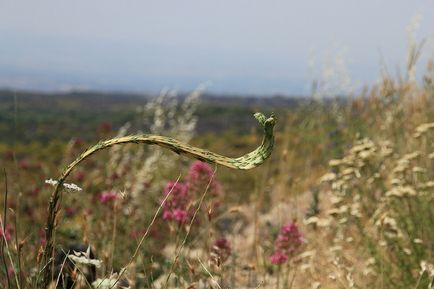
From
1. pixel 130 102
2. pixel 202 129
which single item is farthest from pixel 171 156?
pixel 130 102

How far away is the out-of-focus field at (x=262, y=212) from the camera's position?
2.43 metres

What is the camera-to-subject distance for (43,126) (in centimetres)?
6506

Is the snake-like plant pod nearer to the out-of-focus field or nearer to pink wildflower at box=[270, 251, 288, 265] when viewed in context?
the out-of-focus field

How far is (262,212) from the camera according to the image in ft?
23.6

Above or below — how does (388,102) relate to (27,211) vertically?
above

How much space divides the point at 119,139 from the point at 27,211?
168 inches

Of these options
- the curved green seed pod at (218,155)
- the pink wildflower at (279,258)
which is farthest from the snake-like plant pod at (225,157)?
the pink wildflower at (279,258)

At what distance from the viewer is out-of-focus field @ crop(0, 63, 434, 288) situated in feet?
7.98

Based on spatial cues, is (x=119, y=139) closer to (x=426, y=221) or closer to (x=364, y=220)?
(x=426, y=221)

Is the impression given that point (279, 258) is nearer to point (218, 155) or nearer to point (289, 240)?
point (289, 240)

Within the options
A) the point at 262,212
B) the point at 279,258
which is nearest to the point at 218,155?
the point at 279,258

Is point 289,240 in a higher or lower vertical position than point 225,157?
lower

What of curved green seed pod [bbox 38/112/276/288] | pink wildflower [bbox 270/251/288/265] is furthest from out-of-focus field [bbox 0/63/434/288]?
curved green seed pod [bbox 38/112/276/288]

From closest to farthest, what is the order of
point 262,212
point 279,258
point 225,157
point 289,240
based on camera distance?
1. point 225,157
2. point 279,258
3. point 289,240
4. point 262,212
